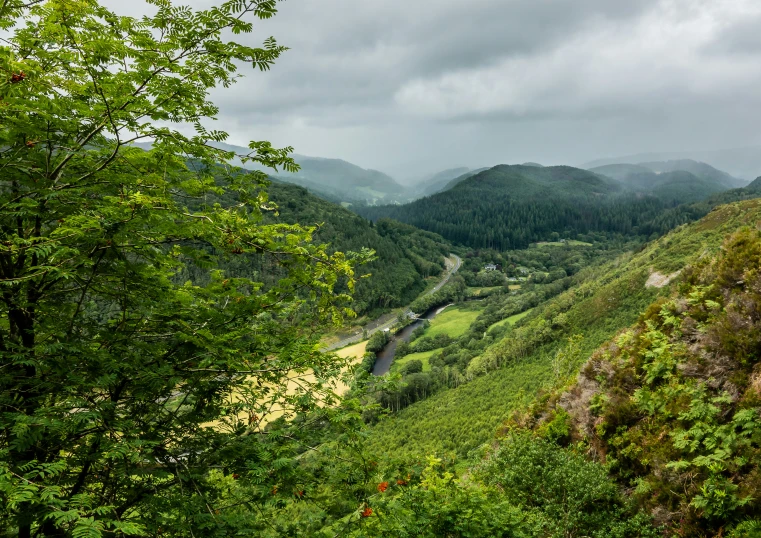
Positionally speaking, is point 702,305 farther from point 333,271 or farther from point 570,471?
point 333,271

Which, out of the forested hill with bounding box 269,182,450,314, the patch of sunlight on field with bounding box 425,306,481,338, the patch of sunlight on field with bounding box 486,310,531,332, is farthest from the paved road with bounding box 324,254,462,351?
the patch of sunlight on field with bounding box 486,310,531,332

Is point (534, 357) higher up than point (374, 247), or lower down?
lower down

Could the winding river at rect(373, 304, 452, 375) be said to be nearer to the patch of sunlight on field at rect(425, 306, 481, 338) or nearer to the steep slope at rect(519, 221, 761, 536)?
the patch of sunlight on field at rect(425, 306, 481, 338)

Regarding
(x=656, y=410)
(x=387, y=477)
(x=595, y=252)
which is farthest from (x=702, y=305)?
(x=595, y=252)

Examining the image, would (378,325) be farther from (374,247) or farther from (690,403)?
(690,403)

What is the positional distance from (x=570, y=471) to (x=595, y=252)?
208 metres

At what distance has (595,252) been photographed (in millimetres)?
188500

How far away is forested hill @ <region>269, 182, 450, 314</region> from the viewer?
13012 cm

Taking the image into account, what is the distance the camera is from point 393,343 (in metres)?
102

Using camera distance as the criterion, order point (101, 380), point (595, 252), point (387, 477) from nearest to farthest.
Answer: point (101, 380)
point (387, 477)
point (595, 252)

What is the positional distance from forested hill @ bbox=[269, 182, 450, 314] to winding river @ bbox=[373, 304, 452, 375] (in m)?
13.8

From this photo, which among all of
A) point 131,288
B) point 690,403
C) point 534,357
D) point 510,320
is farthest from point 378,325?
point 131,288

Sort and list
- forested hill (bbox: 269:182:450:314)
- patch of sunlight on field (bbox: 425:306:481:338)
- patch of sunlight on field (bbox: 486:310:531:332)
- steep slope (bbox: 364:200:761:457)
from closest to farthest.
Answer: steep slope (bbox: 364:200:761:457), patch of sunlight on field (bbox: 486:310:531:332), patch of sunlight on field (bbox: 425:306:481:338), forested hill (bbox: 269:182:450:314)

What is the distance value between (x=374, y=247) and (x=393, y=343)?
40.3m
